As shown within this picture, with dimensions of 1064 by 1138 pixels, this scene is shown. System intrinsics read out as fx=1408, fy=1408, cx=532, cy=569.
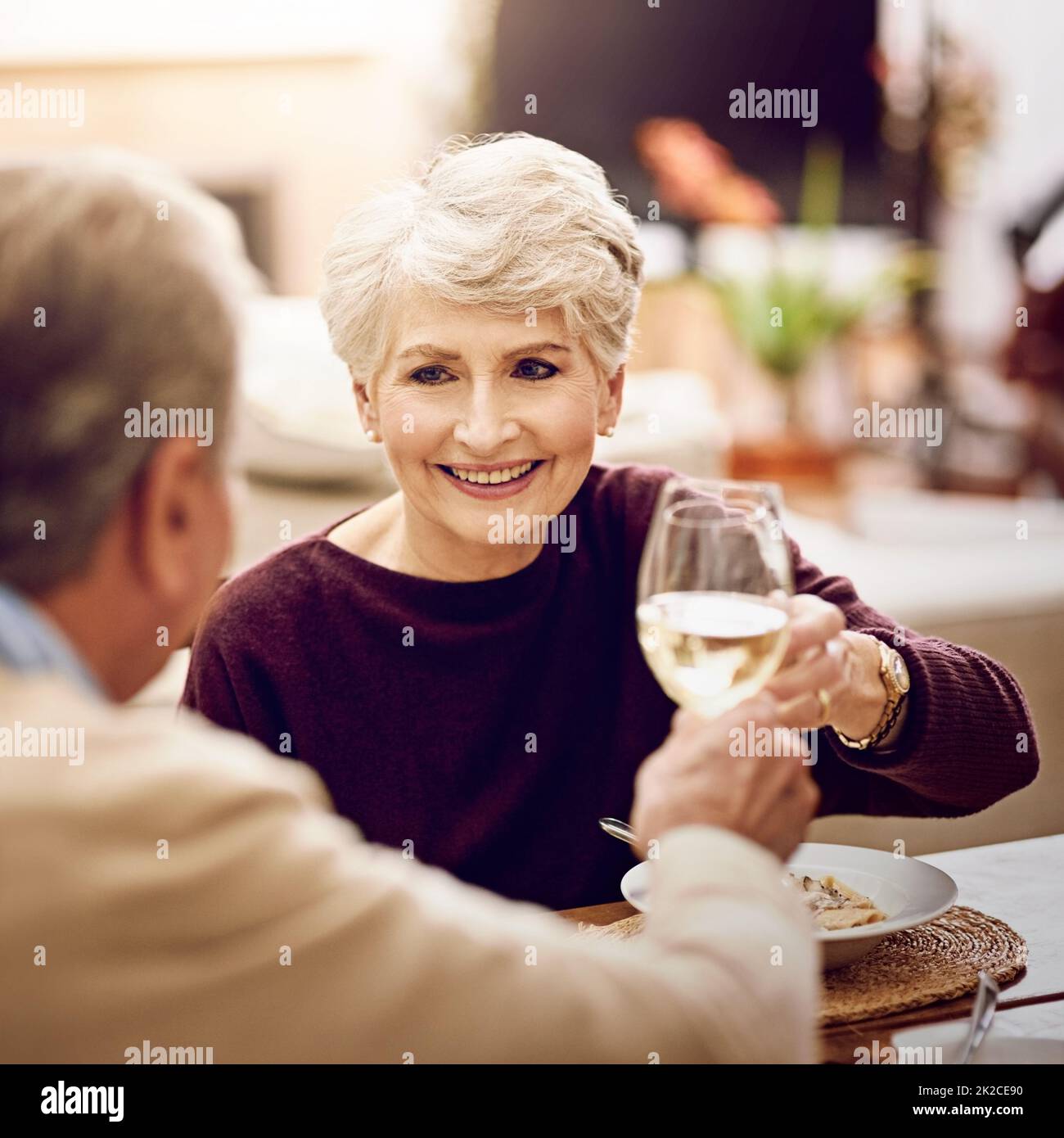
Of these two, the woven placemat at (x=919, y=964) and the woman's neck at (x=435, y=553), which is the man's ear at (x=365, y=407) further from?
the woven placemat at (x=919, y=964)

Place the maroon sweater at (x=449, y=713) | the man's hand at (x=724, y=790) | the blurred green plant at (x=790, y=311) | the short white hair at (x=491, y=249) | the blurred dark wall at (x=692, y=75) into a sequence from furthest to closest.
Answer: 1. the blurred dark wall at (x=692, y=75)
2. the blurred green plant at (x=790, y=311)
3. the maroon sweater at (x=449, y=713)
4. the short white hair at (x=491, y=249)
5. the man's hand at (x=724, y=790)

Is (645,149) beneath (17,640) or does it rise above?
above

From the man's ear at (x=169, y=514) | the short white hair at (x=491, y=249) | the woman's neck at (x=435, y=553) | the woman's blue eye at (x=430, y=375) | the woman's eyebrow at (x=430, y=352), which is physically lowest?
the woman's neck at (x=435, y=553)

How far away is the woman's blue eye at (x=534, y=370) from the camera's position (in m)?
1.44

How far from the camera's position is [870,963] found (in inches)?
44.0

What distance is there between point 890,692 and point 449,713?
47 centimetres

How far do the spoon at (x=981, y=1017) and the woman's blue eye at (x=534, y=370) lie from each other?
0.73 m

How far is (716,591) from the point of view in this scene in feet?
3.10

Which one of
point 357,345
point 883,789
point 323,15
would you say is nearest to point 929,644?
point 883,789

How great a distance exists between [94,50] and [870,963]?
5873 millimetres

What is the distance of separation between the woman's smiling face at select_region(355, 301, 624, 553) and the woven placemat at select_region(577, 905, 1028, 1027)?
1.56 feet

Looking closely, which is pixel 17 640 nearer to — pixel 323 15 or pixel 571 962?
pixel 571 962

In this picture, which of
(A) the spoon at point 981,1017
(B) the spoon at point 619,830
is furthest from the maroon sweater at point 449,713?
(A) the spoon at point 981,1017

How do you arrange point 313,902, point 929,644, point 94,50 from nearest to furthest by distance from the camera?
point 313,902 → point 929,644 → point 94,50
